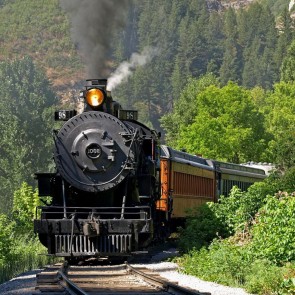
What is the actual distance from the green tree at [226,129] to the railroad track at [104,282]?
46081 millimetres

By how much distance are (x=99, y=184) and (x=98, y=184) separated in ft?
0.07

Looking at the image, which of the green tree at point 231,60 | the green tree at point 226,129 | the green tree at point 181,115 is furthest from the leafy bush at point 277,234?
the green tree at point 231,60

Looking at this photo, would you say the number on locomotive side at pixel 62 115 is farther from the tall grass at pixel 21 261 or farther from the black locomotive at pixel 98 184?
the tall grass at pixel 21 261

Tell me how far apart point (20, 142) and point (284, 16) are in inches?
4113

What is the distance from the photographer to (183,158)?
91.2 feet

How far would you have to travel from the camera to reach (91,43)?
894 inches

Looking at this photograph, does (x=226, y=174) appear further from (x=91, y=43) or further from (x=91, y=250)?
(x=91, y=250)

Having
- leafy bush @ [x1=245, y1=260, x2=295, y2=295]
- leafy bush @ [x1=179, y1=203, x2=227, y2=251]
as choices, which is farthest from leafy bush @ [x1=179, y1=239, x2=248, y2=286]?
leafy bush @ [x1=179, y1=203, x2=227, y2=251]

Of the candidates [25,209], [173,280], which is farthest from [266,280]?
[25,209]

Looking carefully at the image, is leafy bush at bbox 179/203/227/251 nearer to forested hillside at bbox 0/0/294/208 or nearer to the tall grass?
the tall grass

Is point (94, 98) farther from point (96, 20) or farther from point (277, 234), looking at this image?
point (277, 234)

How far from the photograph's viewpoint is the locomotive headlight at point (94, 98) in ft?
63.0

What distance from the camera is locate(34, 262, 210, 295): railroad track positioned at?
44.4ft

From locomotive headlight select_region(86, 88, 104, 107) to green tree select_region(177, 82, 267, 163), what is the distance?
144 feet
